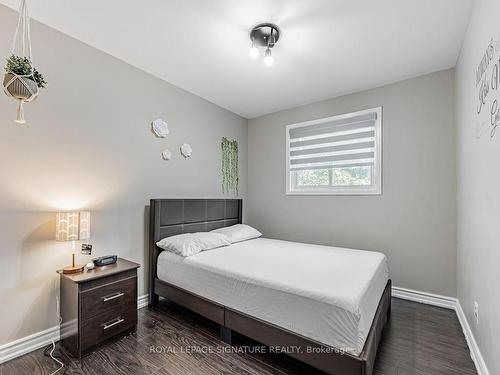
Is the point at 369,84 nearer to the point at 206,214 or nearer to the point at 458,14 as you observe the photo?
the point at 458,14

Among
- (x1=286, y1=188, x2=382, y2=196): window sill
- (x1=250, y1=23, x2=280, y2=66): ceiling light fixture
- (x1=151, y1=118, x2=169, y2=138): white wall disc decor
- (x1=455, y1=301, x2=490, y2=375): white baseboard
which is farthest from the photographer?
(x1=286, y1=188, x2=382, y2=196): window sill

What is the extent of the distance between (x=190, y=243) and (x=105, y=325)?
960 mm

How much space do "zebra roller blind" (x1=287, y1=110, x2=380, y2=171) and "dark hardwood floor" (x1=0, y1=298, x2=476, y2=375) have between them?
1.97 meters

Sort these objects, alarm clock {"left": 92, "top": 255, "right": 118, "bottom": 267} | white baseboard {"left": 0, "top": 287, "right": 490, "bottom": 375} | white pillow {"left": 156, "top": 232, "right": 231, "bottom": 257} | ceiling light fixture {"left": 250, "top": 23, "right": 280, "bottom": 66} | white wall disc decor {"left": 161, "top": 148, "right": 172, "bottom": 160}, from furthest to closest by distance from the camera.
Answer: white wall disc decor {"left": 161, "top": 148, "right": 172, "bottom": 160} → white pillow {"left": 156, "top": 232, "right": 231, "bottom": 257} → alarm clock {"left": 92, "top": 255, "right": 118, "bottom": 267} → ceiling light fixture {"left": 250, "top": 23, "right": 280, "bottom": 66} → white baseboard {"left": 0, "top": 287, "right": 490, "bottom": 375}

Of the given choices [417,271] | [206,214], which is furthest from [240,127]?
[417,271]

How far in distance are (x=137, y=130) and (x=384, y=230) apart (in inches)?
127

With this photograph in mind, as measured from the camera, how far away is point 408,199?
2.90 meters

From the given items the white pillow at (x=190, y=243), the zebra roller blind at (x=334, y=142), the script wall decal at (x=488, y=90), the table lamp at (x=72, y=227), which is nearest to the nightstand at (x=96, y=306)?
the table lamp at (x=72, y=227)

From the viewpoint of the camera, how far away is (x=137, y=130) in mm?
2725

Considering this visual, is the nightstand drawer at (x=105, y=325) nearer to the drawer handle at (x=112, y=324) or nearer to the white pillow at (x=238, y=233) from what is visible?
the drawer handle at (x=112, y=324)

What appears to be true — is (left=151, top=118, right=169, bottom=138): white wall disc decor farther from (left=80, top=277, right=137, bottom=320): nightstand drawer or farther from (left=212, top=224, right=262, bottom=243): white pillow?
(left=80, top=277, right=137, bottom=320): nightstand drawer

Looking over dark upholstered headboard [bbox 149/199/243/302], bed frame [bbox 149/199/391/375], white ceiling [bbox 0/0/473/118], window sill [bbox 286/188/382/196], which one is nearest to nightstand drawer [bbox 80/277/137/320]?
bed frame [bbox 149/199/391/375]

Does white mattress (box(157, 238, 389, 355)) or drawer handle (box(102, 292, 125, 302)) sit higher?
white mattress (box(157, 238, 389, 355))

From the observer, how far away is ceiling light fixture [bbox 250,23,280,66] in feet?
6.76
